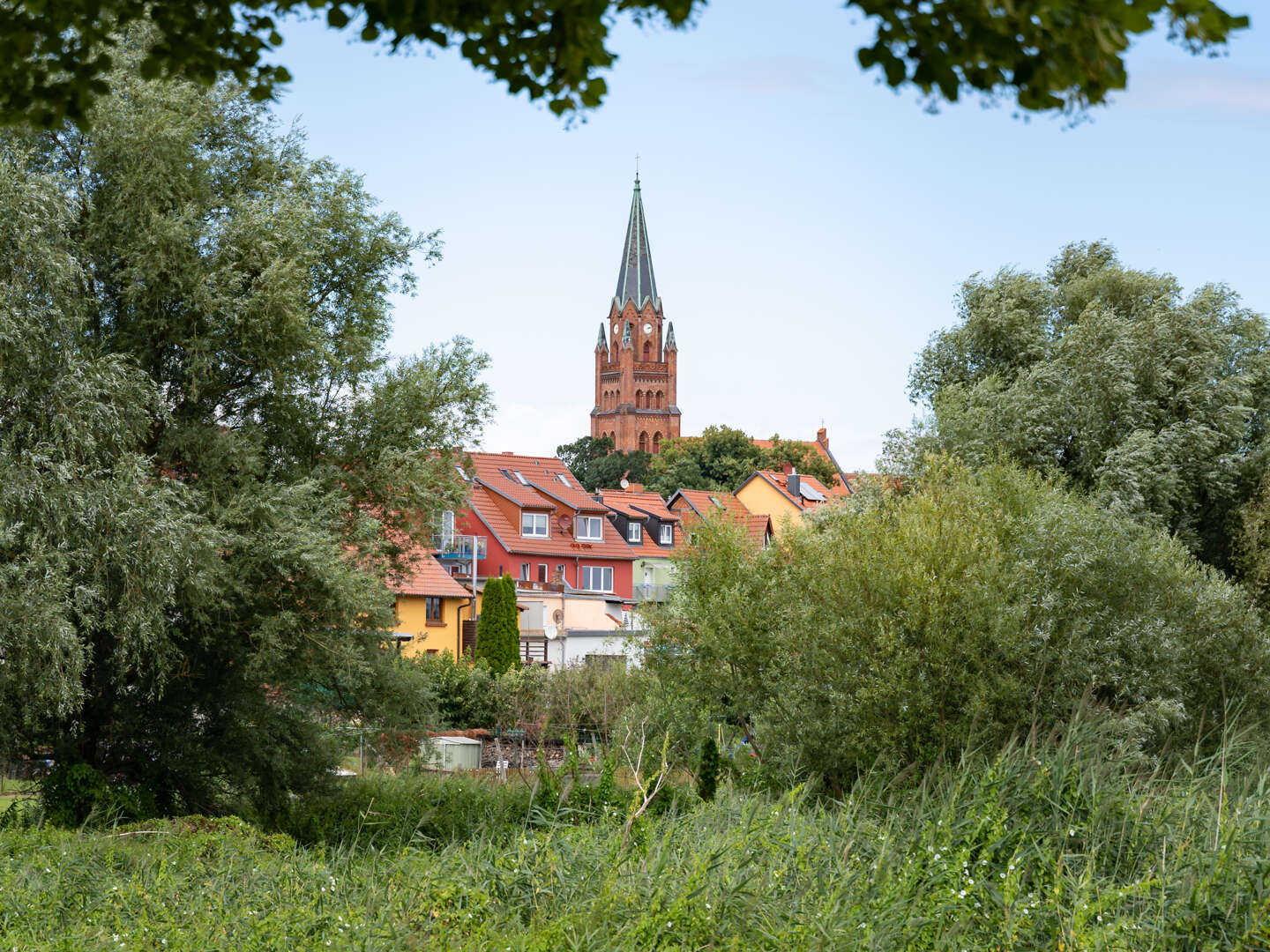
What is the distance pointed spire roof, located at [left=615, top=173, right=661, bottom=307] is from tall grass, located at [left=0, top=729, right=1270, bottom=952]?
449ft

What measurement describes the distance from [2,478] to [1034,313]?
2530cm

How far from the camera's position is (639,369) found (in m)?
156

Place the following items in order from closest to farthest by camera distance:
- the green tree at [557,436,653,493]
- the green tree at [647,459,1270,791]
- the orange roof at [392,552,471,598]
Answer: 1. the green tree at [647,459,1270,791]
2. the orange roof at [392,552,471,598]
3. the green tree at [557,436,653,493]

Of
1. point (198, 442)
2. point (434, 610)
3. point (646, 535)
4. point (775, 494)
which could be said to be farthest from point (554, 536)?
point (198, 442)

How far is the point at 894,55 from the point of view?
113 inches

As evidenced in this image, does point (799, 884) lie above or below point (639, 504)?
below

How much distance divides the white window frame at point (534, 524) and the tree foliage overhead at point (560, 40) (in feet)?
179

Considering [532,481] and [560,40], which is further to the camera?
[532,481]

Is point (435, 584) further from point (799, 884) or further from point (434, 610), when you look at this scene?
point (799, 884)

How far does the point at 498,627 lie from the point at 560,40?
1617 inches

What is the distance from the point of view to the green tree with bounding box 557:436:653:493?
105188 mm

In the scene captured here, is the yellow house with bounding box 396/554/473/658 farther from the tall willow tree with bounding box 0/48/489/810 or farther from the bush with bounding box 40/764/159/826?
the bush with bounding box 40/764/159/826

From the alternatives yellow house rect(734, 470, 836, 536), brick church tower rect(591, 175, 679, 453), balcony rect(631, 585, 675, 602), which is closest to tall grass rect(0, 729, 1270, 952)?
balcony rect(631, 585, 675, 602)

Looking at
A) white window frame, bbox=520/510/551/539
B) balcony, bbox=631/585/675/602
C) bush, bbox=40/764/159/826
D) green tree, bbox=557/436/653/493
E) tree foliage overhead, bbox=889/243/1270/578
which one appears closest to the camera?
bush, bbox=40/764/159/826
